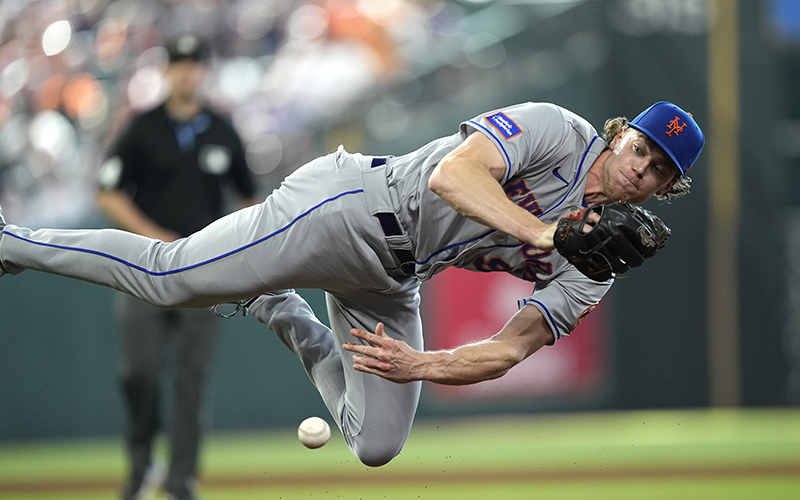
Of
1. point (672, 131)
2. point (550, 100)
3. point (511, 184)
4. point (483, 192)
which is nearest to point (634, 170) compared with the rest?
point (672, 131)

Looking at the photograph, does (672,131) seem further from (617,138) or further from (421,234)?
(421,234)

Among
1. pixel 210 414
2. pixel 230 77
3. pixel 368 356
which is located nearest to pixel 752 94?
pixel 230 77

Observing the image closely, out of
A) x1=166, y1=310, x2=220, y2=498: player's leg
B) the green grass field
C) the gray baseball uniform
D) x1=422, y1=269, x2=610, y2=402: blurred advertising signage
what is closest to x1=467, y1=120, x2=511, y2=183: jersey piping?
the gray baseball uniform

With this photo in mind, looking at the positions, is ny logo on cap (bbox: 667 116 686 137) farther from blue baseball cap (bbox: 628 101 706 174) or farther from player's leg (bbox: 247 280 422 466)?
player's leg (bbox: 247 280 422 466)

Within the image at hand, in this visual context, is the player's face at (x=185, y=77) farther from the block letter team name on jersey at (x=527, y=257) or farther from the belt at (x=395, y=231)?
the block letter team name on jersey at (x=527, y=257)

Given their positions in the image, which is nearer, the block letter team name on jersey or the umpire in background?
the block letter team name on jersey

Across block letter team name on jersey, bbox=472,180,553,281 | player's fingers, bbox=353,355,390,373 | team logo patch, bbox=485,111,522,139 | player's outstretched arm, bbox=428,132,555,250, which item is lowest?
player's fingers, bbox=353,355,390,373

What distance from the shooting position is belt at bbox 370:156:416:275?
9.46 feet

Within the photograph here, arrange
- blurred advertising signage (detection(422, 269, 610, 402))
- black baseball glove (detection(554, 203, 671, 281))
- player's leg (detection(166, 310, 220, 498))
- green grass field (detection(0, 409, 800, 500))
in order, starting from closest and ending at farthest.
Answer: black baseball glove (detection(554, 203, 671, 281))
player's leg (detection(166, 310, 220, 498))
green grass field (detection(0, 409, 800, 500))
blurred advertising signage (detection(422, 269, 610, 402))

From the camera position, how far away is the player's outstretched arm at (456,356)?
9.21ft

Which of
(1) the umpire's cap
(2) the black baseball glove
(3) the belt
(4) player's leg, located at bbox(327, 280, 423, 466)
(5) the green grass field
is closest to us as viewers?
(2) the black baseball glove

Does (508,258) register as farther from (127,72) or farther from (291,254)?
(127,72)

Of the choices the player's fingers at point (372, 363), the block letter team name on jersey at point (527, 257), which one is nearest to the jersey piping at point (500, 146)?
the block letter team name on jersey at point (527, 257)

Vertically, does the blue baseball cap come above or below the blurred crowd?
above
